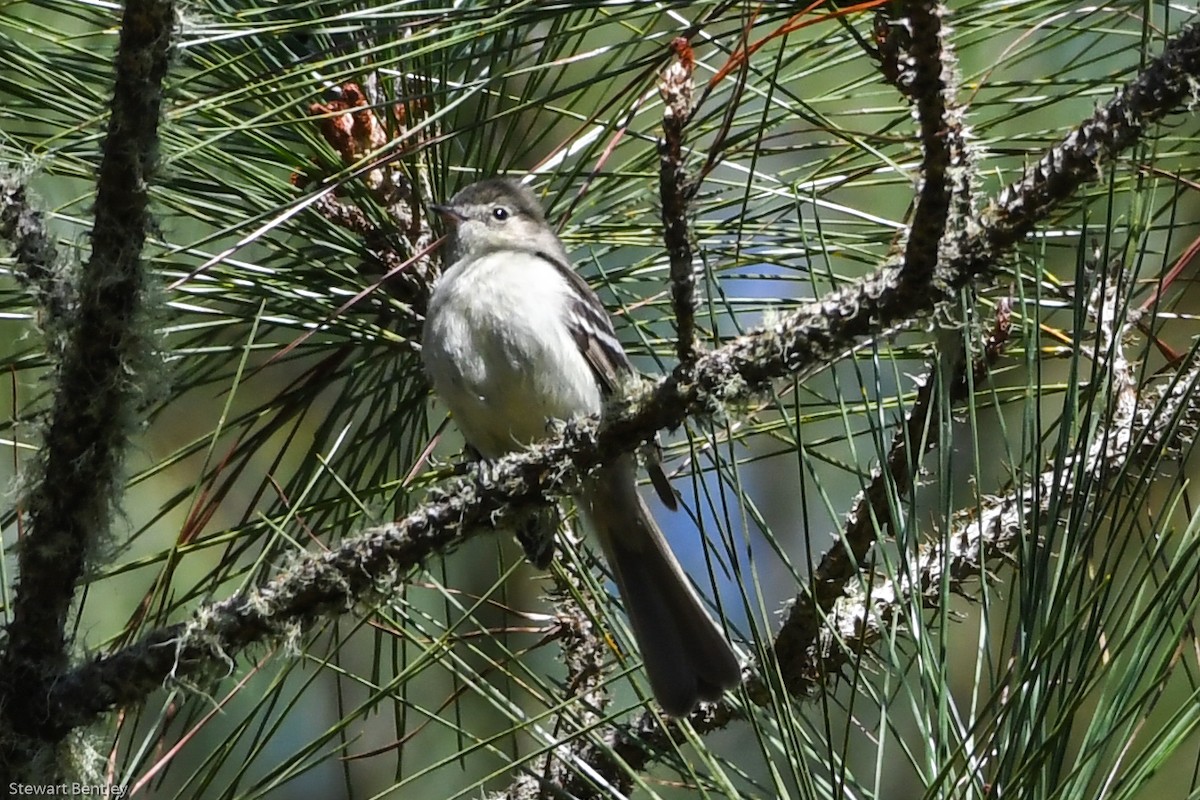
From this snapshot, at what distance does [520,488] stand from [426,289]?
3.30ft

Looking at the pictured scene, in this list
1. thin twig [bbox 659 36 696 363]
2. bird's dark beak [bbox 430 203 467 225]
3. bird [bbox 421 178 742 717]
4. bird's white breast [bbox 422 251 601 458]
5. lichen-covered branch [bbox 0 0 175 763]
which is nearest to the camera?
thin twig [bbox 659 36 696 363]

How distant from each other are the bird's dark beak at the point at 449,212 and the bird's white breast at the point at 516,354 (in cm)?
15

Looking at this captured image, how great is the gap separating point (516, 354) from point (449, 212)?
0.44 metres

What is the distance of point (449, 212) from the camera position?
266cm

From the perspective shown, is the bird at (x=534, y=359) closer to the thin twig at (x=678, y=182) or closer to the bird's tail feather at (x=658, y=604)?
the bird's tail feather at (x=658, y=604)

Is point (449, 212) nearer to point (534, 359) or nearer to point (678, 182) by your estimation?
point (534, 359)

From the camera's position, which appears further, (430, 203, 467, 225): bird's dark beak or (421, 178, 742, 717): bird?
(421, 178, 742, 717): bird

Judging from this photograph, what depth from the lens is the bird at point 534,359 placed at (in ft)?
9.07

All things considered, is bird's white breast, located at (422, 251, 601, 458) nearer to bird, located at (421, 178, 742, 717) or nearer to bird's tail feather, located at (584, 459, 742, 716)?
bird, located at (421, 178, 742, 717)

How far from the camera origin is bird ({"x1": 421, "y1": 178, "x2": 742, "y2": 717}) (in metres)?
2.77

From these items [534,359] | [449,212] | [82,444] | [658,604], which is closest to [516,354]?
[534,359]

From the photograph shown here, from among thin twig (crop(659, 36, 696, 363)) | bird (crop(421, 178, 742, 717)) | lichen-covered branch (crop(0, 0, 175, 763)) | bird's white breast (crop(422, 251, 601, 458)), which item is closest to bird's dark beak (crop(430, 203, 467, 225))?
bird (crop(421, 178, 742, 717))

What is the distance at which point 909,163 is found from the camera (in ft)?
7.71

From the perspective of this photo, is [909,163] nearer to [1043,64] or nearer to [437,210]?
[437,210]
